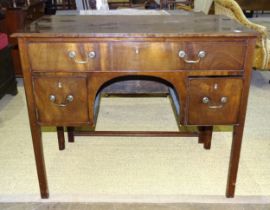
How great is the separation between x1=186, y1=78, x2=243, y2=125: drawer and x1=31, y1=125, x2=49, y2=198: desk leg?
2.24ft

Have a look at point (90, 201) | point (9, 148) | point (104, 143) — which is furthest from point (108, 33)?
point (9, 148)

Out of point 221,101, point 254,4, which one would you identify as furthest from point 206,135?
point 254,4

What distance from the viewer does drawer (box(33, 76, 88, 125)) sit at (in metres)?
1.35

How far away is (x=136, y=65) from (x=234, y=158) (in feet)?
2.17

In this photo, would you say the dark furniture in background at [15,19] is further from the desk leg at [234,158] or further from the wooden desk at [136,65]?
the desk leg at [234,158]

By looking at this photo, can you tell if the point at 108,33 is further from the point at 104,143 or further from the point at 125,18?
the point at 104,143

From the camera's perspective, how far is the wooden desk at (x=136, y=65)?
1.29 meters

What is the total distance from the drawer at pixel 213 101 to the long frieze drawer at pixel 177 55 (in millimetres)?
66

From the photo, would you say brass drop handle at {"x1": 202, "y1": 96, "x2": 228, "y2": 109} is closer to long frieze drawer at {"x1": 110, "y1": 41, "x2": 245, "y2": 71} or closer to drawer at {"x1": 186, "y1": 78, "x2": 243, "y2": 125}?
drawer at {"x1": 186, "y1": 78, "x2": 243, "y2": 125}

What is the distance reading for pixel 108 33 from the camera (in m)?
1.28

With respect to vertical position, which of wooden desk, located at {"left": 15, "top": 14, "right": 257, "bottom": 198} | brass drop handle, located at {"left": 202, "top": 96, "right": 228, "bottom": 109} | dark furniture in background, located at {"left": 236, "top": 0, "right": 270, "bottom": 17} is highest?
wooden desk, located at {"left": 15, "top": 14, "right": 257, "bottom": 198}

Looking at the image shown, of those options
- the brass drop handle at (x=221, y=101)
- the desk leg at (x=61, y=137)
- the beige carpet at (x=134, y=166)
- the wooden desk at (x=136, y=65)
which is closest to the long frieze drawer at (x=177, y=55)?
the wooden desk at (x=136, y=65)

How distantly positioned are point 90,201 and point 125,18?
0.96 metres

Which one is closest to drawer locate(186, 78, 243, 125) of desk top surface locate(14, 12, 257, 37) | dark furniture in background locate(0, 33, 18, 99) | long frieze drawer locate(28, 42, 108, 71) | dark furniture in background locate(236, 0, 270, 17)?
desk top surface locate(14, 12, 257, 37)
